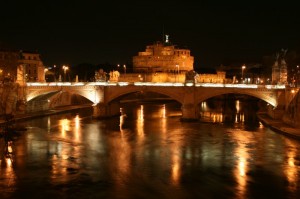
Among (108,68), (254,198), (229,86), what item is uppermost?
(108,68)

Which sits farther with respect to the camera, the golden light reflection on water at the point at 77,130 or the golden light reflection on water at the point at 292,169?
the golden light reflection on water at the point at 77,130

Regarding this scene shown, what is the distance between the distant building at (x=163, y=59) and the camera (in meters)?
98.8

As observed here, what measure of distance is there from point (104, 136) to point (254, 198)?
66.4 ft

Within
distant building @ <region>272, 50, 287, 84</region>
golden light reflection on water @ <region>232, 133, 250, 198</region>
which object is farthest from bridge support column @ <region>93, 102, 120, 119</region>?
distant building @ <region>272, 50, 287, 84</region>

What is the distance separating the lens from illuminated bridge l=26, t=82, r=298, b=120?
143 feet

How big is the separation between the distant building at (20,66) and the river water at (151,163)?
47.6ft

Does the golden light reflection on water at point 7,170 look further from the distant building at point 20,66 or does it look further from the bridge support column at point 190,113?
the distant building at point 20,66

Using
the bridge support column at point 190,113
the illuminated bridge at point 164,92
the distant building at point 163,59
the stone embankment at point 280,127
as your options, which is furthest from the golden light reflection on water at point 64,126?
the distant building at point 163,59

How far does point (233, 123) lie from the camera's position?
156 ft

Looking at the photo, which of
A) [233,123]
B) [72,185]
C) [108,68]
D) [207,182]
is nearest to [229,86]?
[233,123]

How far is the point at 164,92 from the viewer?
49969 mm

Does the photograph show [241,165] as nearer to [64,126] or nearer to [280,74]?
[64,126]

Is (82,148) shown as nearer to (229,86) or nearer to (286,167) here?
(286,167)

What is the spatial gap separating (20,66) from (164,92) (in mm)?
20716
